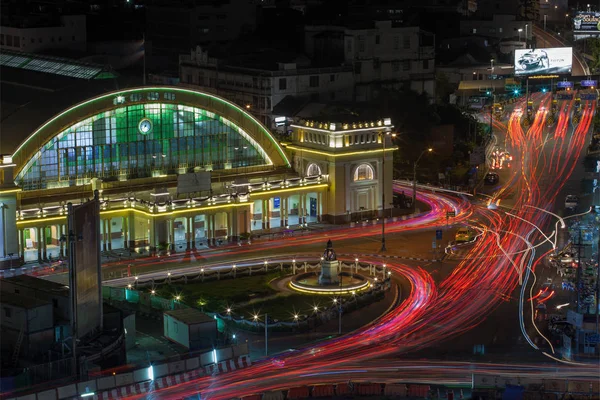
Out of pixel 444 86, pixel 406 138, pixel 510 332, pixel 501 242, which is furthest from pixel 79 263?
pixel 444 86

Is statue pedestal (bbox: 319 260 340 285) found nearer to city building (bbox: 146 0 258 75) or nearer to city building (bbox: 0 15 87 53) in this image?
city building (bbox: 0 15 87 53)

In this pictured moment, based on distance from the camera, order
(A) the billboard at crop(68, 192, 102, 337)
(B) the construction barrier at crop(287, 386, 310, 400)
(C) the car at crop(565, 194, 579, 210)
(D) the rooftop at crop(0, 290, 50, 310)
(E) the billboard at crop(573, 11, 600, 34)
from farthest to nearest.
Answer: (E) the billboard at crop(573, 11, 600, 34), (C) the car at crop(565, 194, 579, 210), (D) the rooftop at crop(0, 290, 50, 310), (A) the billboard at crop(68, 192, 102, 337), (B) the construction barrier at crop(287, 386, 310, 400)

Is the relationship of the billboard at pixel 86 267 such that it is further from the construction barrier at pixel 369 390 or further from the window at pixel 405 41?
the window at pixel 405 41

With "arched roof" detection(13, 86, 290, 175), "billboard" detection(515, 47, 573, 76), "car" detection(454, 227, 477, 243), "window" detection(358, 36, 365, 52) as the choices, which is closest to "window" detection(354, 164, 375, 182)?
"arched roof" detection(13, 86, 290, 175)

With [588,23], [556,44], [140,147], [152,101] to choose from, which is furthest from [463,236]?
[556,44]

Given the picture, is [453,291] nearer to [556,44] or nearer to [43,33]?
[43,33]

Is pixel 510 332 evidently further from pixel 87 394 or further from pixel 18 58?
pixel 18 58

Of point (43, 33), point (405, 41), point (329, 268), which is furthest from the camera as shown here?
point (43, 33)
